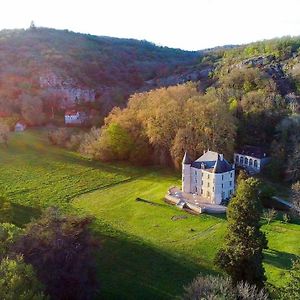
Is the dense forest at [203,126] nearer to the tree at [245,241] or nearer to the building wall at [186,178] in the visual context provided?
the building wall at [186,178]

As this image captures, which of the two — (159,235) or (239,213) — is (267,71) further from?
(239,213)

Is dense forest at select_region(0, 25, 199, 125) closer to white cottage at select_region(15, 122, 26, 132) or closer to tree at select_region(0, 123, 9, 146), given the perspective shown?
white cottage at select_region(15, 122, 26, 132)

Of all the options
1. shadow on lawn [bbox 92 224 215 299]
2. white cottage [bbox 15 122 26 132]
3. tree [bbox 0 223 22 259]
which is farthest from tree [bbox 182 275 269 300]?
white cottage [bbox 15 122 26 132]

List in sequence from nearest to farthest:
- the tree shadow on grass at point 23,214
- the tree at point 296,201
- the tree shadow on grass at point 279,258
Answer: the tree shadow on grass at point 279,258
the tree shadow on grass at point 23,214
the tree at point 296,201

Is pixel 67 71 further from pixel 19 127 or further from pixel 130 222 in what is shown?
pixel 130 222

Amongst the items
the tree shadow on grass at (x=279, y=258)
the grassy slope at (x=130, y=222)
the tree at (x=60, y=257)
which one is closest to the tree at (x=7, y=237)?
the tree at (x=60, y=257)

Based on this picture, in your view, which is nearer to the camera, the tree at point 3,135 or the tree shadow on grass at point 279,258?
the tree shadow on grass at point 279,258

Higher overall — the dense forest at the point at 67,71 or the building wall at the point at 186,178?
the dense forest at the point at 67,71
